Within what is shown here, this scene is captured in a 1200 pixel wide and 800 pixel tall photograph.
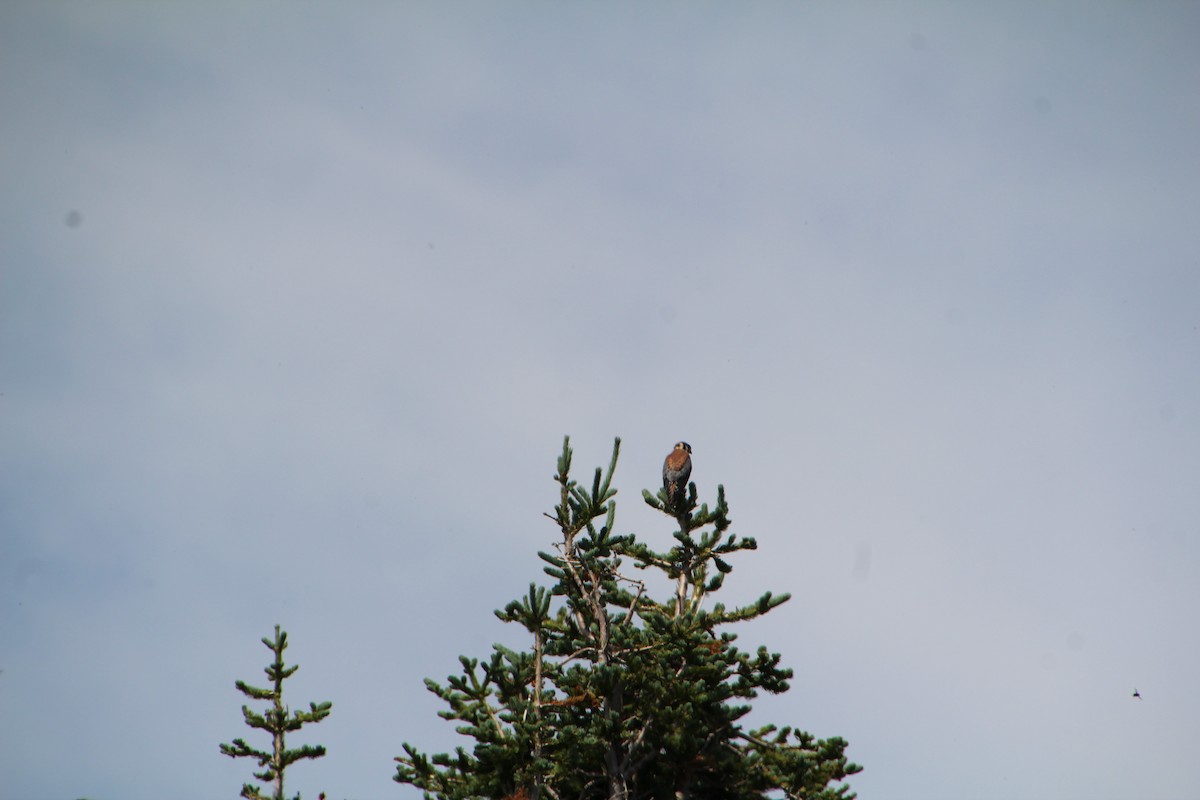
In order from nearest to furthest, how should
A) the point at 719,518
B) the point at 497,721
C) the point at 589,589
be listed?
the point at 497,721, the point at 589,589, the point at 719,518

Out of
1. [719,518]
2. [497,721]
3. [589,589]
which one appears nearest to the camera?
[497,721]

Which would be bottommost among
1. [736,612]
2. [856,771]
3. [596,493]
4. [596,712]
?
[856,771]

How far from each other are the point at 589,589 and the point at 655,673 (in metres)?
1.66

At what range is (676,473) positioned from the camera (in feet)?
69.2

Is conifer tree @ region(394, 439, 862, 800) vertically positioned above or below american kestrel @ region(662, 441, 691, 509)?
below

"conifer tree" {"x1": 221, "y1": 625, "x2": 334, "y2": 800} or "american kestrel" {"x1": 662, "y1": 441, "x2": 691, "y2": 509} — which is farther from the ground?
"american kestrel" {"x1": 662, "y1": 441, "x2": 691, "y2": 509}

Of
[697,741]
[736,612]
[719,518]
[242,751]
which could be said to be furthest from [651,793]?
[242,751]

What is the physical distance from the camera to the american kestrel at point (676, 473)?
20672 mm

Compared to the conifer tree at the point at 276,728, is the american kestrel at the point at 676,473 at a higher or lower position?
higher

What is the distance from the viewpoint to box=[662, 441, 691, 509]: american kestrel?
2067cm

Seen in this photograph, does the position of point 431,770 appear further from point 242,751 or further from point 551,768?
point 242,751

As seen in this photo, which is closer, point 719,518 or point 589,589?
point 589,589

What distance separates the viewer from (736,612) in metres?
19.7

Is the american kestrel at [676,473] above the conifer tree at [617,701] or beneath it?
above
